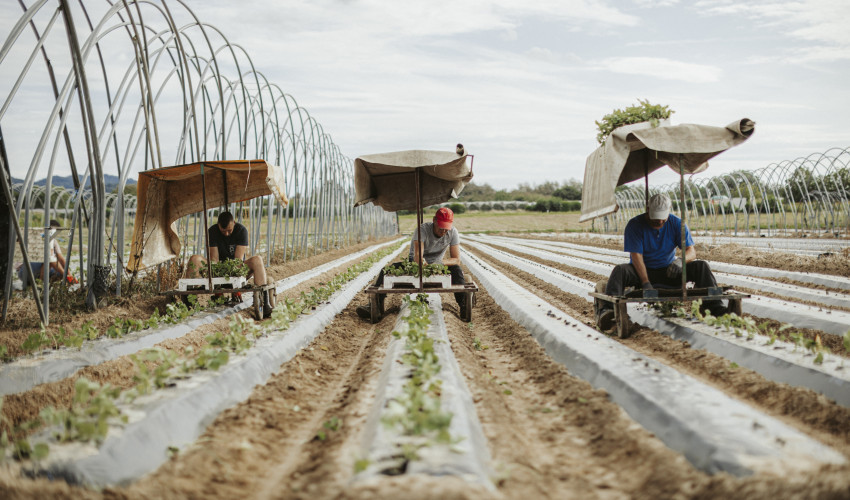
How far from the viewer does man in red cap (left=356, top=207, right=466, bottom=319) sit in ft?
24.3

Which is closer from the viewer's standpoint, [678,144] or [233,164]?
[678,144]

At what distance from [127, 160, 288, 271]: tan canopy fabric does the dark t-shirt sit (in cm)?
49

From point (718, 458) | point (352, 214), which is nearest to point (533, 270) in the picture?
point (718, 458)

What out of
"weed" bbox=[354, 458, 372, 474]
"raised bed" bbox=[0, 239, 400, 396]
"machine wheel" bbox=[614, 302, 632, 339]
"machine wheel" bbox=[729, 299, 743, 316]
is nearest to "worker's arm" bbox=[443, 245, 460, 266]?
"machine wheel" bbox=[614, 302, 632, 339]

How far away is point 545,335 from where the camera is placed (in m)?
5.90

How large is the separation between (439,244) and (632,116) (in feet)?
9.72

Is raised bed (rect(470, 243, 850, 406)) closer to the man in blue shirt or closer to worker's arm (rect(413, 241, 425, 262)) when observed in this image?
the man in blue shirt

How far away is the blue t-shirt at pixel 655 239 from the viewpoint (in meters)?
6.25

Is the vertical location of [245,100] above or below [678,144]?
above

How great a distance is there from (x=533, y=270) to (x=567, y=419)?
1029cm

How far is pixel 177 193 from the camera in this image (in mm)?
8000

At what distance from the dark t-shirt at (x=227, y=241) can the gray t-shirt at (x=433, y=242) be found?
2.42m

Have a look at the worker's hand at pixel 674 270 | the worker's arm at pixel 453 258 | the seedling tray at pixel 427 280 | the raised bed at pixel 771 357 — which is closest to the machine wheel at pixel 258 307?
the seedling tray at pixel 427 280

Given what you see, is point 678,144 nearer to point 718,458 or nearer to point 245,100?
point 718,458
